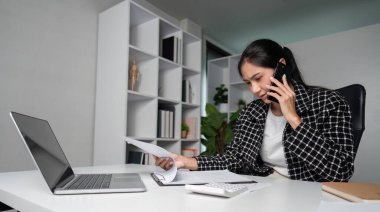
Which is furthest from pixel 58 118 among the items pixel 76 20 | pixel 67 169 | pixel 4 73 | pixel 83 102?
pixel 67 169

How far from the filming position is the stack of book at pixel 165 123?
2559 millimetres

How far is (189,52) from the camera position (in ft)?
10.4

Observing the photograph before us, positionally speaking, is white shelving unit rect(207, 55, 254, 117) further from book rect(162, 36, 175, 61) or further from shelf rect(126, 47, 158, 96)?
shelf rect(126, 47, 158, 96)

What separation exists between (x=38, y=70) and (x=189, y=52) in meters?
1.64

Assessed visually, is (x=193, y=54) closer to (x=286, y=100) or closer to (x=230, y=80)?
(x=230, y=80)

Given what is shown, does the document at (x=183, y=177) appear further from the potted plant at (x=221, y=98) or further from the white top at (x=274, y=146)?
the potted plant at (x=221, y=98)

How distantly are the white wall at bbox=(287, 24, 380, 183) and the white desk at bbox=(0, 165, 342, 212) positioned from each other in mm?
2617

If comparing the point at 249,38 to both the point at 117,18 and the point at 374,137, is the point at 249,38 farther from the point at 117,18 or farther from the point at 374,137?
the point at 117,18

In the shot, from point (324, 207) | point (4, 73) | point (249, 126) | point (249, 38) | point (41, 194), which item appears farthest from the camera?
point (249, 38)

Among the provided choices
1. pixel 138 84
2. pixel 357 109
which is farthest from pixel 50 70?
pixel 357 109

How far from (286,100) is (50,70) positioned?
179 cm

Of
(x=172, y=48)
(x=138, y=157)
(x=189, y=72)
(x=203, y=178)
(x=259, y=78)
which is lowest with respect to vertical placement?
(x=138, y=157)

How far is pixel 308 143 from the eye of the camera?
104 cm

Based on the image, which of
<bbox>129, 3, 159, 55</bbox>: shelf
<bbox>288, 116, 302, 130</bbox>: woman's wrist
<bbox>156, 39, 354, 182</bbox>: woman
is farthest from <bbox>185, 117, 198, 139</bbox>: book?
<bbox>288, 116, 302, 130</bbox>: woman's wrist
